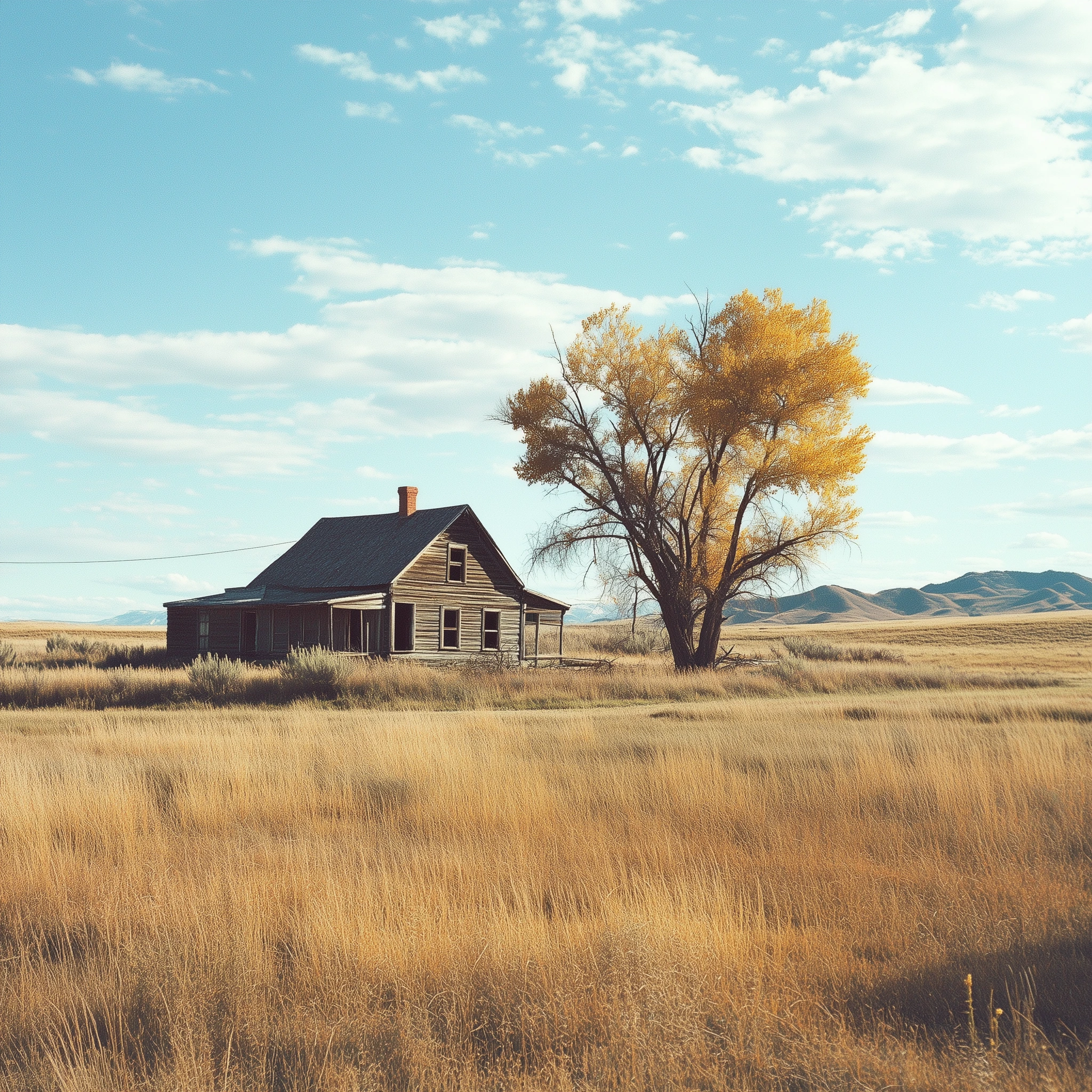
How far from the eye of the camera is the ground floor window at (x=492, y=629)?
39.3 meters

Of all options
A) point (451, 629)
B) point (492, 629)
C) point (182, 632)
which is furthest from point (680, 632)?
point (182, 632)

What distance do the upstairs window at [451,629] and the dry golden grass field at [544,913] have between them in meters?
24.5

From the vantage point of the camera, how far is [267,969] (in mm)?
4918

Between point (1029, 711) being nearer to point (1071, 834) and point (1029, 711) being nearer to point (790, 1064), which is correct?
point (1071, 834)

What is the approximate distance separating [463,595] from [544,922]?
32.9 metres

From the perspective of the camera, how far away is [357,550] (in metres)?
39.1

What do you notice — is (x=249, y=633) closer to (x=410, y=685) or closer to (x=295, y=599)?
(x=295, y=599)

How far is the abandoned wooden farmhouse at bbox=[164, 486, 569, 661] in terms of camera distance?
3553 centimetres

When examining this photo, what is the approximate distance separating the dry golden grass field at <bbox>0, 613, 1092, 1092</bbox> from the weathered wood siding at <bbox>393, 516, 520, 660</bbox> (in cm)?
2304

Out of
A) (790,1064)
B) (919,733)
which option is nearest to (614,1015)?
(790,1064)

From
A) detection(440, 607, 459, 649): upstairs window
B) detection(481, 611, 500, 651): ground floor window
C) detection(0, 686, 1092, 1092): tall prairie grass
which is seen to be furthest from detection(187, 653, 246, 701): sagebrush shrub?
detection(481, 611, 500, 651): ground floor window

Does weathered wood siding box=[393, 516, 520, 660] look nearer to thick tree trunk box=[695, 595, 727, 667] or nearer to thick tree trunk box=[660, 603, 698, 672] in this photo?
thick tree trunk box=[660, 603, 698, 672]

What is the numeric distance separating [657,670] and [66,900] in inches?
991

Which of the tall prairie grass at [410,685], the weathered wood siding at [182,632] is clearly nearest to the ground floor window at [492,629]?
the tall prairie grass at [410,685]
